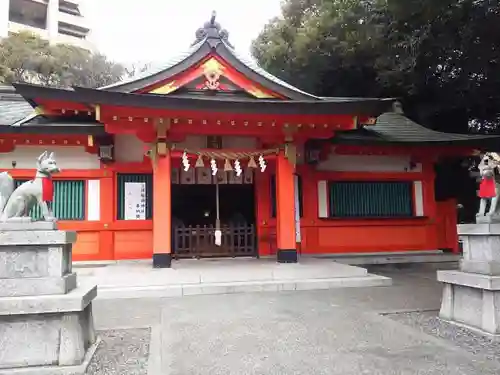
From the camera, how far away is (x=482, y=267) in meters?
5.05

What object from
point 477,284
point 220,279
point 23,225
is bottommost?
point 220,279

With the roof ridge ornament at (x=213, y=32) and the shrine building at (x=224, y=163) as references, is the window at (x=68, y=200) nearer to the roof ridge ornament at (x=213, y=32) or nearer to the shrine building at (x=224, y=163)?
the shrine building at (x=224, y=163)

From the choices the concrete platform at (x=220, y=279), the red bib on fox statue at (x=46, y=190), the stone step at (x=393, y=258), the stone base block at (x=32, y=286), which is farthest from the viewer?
the stone step at (x=393, y=258)

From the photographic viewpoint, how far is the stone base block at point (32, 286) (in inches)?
161

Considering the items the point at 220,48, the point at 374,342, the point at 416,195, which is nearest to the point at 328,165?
the point at 416,195

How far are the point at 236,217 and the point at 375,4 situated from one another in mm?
7580

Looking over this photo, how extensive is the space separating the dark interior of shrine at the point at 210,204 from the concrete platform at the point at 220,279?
2819 millimetres

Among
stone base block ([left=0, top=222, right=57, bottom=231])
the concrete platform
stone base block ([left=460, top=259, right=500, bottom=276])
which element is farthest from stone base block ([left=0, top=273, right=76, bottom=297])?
stone base block ([left=460, top=259, right=500, bottom=276])

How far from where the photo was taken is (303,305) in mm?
6598

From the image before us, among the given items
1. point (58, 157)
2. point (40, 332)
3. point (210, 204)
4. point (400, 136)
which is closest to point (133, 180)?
point (58, 157)

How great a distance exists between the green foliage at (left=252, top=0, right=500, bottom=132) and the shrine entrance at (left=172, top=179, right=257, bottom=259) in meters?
6.27

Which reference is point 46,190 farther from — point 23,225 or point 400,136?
point 400,136

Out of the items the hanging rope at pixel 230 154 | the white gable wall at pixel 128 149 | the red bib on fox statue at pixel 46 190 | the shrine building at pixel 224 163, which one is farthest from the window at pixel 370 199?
the red bib on fox statue at pixel 46 190

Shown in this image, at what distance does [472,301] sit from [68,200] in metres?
9.54
